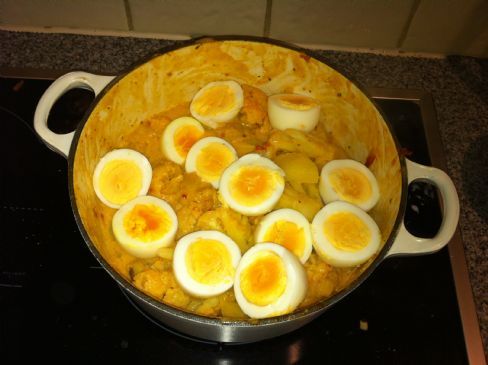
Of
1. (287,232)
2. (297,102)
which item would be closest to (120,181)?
(287,232)

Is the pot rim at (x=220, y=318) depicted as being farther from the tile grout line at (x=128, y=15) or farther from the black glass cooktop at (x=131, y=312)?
the tile grout line at (x=128, y=15)

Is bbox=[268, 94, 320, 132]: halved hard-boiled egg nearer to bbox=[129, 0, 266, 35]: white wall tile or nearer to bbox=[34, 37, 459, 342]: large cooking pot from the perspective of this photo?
bbox=[34, 37, 459, 342]: large cooking pot

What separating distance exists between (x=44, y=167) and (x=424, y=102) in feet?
4.28

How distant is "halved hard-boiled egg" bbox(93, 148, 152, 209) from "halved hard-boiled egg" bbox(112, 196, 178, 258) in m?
0.05

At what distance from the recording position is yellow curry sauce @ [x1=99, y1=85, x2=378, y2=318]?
4.19ft

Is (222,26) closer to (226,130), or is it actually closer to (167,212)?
(226,130)

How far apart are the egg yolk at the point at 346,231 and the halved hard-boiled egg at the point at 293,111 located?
1.24 feet

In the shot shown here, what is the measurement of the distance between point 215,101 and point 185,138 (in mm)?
171

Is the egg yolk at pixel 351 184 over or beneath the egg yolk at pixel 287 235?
over

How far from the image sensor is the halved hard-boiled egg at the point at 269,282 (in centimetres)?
115

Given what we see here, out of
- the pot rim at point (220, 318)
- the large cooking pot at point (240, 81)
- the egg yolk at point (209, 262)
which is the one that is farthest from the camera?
the egg yolk at point (209, 262)

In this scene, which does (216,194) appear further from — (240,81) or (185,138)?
(240,81)

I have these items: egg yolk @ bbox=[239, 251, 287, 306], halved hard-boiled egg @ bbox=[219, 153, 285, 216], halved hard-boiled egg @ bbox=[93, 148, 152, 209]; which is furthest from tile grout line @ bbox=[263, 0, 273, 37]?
egg yolk @ bbox=[239, 251, 287, 306]

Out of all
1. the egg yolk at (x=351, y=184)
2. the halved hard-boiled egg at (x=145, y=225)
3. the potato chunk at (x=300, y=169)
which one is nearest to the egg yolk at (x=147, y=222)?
the halved hard-boiled egg at (x=145, y=225)
